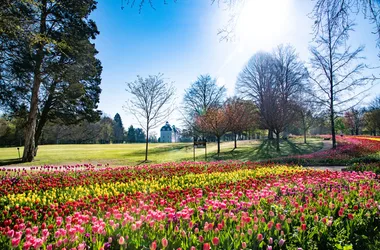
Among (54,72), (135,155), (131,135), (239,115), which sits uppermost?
(54,72)

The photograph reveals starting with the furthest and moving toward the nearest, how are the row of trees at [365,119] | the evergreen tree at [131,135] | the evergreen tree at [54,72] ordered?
the evergreen tree at [131,135]
the row of trees at [365,119]
the evergreen tree at [54,72]

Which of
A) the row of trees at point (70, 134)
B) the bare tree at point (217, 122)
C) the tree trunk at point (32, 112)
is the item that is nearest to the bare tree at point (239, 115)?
the bare tree at point (217, 122)

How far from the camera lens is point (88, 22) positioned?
21.2 metres

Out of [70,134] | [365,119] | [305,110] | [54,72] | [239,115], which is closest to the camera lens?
[54,72]

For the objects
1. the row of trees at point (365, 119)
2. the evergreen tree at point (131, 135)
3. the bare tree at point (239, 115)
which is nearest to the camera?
the bare tree at point (239, 115)

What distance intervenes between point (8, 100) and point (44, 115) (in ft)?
11.0

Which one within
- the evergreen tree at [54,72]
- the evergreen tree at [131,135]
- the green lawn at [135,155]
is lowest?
the green lawn at [135,155]

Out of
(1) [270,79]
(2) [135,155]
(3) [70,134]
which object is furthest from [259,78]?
(3) [70,134]

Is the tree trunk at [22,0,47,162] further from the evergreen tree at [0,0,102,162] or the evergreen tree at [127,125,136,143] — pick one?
the evergreen tree at [127,125,136,143]

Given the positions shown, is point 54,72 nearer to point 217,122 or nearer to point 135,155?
point 135,155

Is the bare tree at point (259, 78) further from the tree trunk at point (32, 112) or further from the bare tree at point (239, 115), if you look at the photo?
the tree trunk at point (32, 112)

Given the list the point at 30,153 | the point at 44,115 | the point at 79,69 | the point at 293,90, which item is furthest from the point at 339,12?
the point at 293,90

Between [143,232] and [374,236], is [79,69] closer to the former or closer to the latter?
[143,232]

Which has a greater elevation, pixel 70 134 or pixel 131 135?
pixel 70 134
